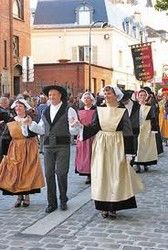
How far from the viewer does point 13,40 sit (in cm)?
3750

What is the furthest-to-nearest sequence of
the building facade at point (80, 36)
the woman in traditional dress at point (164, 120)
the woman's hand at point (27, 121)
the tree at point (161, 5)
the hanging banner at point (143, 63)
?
the building facade at point (80, 36)
the hanging banner at point (143, 63)
the woman in traditional dress at point (164, 120)
the tree at point (161, 5)
the woman's hand at point (27, 121)

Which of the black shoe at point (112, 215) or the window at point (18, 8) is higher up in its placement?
the window at point (18, 8)

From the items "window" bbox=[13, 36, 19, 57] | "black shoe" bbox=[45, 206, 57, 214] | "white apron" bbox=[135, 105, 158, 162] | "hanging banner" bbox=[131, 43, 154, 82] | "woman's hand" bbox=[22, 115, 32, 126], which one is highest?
"window" bbox=[13, 36, 19, 57]

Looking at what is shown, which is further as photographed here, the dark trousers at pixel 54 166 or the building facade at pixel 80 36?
the building facade at pixel 80 36

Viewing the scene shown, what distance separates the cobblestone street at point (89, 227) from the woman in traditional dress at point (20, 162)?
1.11ft

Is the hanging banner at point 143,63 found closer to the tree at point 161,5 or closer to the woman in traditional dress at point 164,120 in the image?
the woman in traditional dress at point 164,120

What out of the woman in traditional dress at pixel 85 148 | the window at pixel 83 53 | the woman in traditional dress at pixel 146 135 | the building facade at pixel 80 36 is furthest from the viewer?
the window at pixel 83 53

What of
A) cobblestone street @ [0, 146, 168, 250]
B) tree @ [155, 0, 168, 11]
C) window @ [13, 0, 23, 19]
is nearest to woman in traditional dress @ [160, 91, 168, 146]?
tree @ [155, 0, 168, 11]

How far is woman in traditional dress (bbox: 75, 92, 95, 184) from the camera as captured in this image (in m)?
11.0

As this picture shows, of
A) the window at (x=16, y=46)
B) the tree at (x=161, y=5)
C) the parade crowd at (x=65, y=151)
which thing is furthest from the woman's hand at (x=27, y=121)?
the window at (x=16, y=46)

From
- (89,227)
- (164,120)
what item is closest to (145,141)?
(89,227)

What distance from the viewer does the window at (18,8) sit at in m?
37.9

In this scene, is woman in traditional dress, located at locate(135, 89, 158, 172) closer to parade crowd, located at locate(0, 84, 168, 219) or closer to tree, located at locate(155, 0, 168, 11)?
tree, located at locate(155, 0, 168, 11)

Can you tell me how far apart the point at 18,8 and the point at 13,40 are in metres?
2.50
